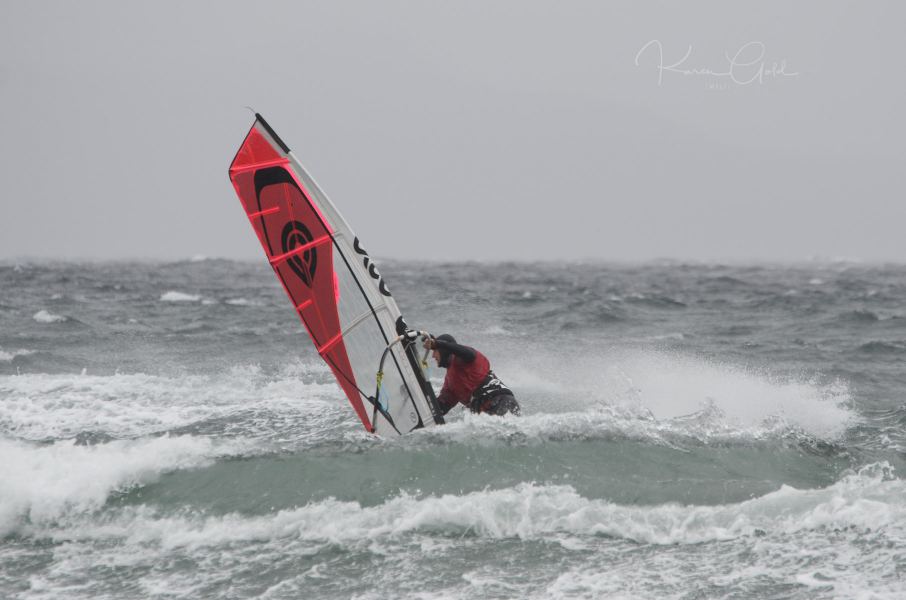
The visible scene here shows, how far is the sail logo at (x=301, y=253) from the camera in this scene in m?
8.20

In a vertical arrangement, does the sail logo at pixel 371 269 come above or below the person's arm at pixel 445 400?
above

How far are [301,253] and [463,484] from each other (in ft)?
8.85

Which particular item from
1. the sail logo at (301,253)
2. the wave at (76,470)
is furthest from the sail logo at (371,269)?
the wave at (76,470)

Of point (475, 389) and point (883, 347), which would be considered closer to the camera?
point (475, 389)

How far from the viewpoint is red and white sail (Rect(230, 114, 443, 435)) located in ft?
26.4

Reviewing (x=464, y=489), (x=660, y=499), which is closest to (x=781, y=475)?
(x=660, y=499)

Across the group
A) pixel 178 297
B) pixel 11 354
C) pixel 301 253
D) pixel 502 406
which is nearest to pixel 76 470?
pixel 301 253

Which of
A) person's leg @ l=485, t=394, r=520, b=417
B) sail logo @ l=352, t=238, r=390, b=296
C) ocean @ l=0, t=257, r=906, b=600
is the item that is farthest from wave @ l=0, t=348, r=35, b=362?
person's leg @ l=485, t=394, r=520, b=417

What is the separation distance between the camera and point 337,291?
8.34m

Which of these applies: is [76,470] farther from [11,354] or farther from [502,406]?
[11,354]

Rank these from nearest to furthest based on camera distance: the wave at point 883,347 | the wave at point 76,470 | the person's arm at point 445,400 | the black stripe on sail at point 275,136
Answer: the wave at point 76,470 → the black stripe on sail at point 275,136 → the person's arm at point 445,400 → the wave at point 883,347

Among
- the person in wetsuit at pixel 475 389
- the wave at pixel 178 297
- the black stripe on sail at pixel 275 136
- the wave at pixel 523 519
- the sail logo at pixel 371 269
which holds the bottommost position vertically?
the wave at pixel 523 519

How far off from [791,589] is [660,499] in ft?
5.45

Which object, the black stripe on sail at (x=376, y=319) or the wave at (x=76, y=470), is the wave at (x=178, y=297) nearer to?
the wave at (x=76, y=470)
